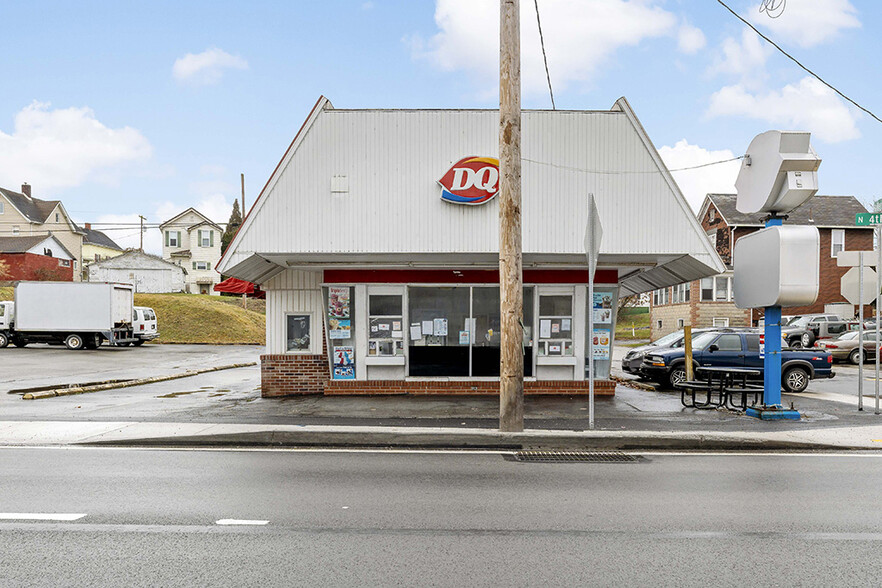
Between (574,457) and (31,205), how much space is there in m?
72.3

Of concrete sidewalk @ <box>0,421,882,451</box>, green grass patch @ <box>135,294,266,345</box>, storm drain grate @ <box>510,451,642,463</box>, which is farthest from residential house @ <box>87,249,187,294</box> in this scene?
storm drain grate @ <box>510,451,642,463</box>

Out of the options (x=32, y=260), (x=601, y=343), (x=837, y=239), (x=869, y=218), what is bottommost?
(x=601, y=343)

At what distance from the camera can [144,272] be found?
190 ft

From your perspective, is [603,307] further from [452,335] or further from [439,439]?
[439,439]

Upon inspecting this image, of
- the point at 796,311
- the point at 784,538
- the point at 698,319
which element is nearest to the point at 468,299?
the point at 784,538

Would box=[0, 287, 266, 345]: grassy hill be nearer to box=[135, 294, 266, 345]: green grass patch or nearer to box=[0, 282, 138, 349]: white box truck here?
box=[135, 294, 266, 345]: green grass patch

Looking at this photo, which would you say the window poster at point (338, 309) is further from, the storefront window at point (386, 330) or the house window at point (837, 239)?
the house window at point (837, 239)

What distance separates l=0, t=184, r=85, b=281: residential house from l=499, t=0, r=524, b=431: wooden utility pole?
2420 inches

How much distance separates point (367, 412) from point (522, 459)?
4034mm

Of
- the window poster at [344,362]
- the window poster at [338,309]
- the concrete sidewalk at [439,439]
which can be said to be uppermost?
the window poster at [338,309]

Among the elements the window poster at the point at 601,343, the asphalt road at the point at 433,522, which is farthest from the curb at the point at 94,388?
the window poster at the point at 601,343

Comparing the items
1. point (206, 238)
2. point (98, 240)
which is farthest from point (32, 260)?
point (98, 240)

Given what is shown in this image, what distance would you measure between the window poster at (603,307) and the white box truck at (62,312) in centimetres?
2585

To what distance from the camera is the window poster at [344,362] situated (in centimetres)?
1402
